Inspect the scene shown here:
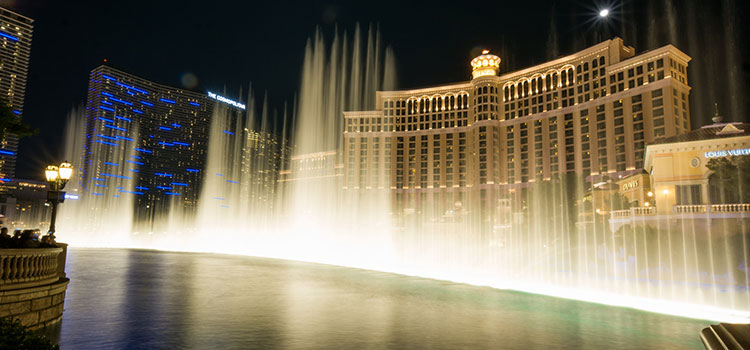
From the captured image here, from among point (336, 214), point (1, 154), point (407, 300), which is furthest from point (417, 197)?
point (1, 154)

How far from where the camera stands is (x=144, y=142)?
155 m

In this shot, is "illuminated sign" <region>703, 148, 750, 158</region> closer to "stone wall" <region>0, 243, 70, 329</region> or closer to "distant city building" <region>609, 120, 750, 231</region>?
"distant city building" <region>609, 120, 750, 231</region>

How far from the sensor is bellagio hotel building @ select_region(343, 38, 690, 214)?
7800cm

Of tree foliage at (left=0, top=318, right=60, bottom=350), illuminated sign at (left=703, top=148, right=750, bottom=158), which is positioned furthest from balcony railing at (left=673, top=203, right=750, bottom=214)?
tree foliage at (left=0, top=318, right=60, bottom=350)

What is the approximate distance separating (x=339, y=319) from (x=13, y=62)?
539ft

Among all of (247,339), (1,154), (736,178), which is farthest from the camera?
(1,154)

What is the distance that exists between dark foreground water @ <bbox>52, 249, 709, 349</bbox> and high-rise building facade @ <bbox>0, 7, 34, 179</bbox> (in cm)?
14653

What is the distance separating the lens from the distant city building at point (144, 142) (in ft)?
443

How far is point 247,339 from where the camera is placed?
9.67 m

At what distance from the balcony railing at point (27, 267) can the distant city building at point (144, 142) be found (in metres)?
141

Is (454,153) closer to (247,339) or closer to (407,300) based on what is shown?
(407,300)

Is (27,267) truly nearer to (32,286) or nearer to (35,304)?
(32,286)

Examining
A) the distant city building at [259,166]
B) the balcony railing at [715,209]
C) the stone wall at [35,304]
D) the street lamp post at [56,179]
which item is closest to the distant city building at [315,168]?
the distant city building at [259,166]

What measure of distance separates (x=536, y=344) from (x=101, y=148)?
152 m
